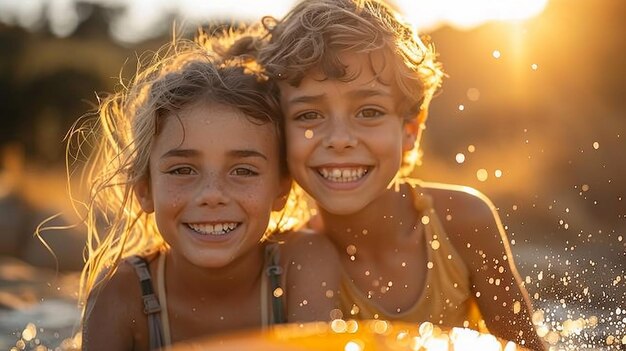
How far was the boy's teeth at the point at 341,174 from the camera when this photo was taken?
434cm

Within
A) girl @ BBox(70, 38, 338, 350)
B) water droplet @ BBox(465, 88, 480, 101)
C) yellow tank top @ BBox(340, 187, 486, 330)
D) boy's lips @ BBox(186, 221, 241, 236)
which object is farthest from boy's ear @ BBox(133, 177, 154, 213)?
water droplet @ BBox(465, 88, 480, 101)

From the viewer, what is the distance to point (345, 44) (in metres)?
4.45

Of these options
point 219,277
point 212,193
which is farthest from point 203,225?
point 219,277

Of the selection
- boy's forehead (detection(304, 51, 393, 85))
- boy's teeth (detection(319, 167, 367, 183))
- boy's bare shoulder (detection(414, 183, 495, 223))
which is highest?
boy's forehead (detection(304, 51, 393, 85))

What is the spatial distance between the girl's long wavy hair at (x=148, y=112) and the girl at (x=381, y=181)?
0.14 meters

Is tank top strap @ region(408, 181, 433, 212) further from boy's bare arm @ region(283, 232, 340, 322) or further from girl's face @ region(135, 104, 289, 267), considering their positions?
girl's face @ region(135, 104, 289, 267)

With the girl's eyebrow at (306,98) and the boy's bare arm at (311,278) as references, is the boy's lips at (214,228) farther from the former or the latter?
the girl's eyebrow at (306,98)

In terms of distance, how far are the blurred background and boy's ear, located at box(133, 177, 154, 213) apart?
0.72 meters

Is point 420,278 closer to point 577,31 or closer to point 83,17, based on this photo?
point 577,31

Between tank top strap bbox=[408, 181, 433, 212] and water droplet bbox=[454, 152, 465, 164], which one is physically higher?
water droplet bbox=[454, 152, 465, 164]

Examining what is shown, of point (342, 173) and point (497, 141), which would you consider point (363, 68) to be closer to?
point (342, 173)

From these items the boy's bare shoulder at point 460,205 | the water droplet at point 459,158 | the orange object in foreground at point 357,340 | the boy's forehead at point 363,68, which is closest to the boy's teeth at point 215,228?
the boy's forehead at point 363,68

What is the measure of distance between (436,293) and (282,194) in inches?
30.4

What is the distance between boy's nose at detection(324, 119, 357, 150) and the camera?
425cm
